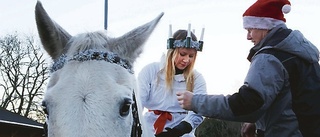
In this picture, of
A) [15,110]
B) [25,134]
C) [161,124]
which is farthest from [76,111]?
[15,110]

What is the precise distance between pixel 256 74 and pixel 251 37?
Answer: 670 millimetres

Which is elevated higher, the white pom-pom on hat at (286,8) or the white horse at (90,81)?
the white pom-pom on hat at (286,8)

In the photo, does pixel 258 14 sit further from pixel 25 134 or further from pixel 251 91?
pixel 25 134

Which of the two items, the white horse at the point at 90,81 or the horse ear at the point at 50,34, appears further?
the horse ear at the point at 50,34

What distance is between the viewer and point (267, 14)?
3.91 m

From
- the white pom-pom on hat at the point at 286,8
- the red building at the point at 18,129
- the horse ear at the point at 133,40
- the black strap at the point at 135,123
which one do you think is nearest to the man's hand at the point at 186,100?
the black strap at the point at 135,123

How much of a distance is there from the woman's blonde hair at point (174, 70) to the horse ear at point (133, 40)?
62.3 inches

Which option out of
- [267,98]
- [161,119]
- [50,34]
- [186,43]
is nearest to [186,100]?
[267,98]

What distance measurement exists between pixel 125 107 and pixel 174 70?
7.15 ft

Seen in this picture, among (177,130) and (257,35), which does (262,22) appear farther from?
(177,130)

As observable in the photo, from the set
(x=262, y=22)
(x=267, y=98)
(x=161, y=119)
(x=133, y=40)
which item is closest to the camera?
(x=267, y=98)

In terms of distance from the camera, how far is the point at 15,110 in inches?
1310

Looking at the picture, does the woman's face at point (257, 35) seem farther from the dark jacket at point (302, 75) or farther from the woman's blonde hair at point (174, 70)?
the woman's blonde hair at point (174, 70)

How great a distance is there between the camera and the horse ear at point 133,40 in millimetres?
3668
